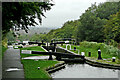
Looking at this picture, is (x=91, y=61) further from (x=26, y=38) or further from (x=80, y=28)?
(x=26, y=38)

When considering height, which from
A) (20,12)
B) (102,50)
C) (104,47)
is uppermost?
(20,12)

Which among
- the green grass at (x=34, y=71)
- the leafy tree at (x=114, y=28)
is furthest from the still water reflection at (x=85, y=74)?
the leafy tree at (x=114, y=28)

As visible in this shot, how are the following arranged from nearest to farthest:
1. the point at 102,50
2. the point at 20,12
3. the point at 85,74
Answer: the point at 20,12 → the point at 85,74 → the point at 102,50

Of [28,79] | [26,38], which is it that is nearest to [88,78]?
[28,79]

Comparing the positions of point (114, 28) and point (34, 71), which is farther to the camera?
point (114, 28)

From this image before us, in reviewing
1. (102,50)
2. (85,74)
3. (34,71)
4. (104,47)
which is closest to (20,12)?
(34,71)

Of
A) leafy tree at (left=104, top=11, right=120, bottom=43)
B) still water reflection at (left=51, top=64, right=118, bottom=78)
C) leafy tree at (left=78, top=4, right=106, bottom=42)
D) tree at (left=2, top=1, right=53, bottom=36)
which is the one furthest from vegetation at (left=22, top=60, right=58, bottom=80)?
leafy tree at (left=78, top=4, right=106, bottom=42)

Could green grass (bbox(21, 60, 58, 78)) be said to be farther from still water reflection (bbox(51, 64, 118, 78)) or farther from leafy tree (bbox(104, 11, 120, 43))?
leafy tree (bbox(104, 11, 120, 43))

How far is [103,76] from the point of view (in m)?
8.68

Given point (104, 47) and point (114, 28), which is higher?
point (114, 28)

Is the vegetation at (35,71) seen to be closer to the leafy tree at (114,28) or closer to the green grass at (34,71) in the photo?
the green grass at (34,71)

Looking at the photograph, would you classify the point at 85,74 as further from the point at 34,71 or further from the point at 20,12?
the point at 20,12

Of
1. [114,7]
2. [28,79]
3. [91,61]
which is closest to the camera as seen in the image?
[28,79]

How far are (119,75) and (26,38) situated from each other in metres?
44.3
